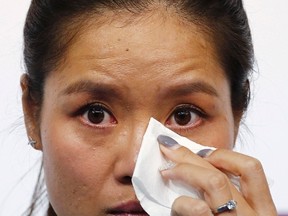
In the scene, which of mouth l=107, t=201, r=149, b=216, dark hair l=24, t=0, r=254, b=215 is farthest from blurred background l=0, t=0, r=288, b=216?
mouth l=107, t=201, r=149, b=216

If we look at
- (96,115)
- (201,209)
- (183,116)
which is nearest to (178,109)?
(183,116)

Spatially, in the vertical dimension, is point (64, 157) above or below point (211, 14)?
below

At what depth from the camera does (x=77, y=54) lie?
1.06 metres

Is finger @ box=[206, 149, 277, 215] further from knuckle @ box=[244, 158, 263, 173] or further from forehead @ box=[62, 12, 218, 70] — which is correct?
forehead @ box=[62, 12, 218, 70]

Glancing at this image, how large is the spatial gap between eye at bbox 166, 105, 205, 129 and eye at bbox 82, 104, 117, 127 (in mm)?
83

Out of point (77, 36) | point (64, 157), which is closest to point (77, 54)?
point (77, 36)

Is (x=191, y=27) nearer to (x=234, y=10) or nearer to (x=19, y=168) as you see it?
(x=234, y=10)

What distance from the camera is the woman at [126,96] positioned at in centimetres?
98

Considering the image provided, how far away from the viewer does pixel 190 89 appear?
1035mm

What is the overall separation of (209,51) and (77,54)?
196mm

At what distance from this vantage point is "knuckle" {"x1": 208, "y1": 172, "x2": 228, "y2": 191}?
0.87m

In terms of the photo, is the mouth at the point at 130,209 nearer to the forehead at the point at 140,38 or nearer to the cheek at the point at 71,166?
the cheek at the point at 71,166

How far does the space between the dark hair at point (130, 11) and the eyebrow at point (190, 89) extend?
67 millimetres

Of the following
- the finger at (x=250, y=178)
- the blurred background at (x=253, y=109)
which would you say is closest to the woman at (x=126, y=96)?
the finger at (x=250, y=178)
